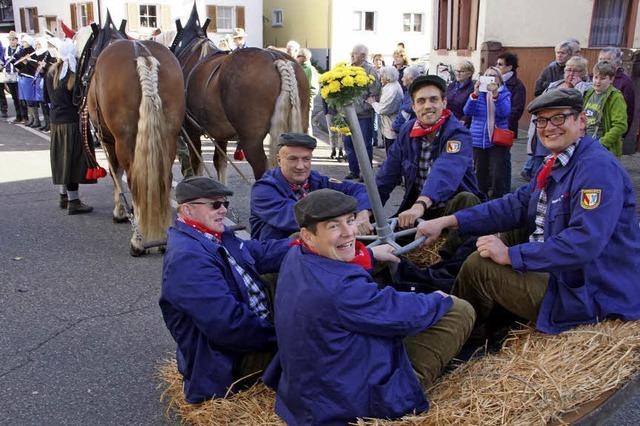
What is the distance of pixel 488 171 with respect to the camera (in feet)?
24.6

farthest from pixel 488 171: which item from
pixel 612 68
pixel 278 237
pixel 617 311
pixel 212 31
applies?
pixel 212 31

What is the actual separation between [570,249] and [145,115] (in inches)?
151

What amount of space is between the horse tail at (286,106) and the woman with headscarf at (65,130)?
248 centimetres

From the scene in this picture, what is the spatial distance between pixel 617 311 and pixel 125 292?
→ 3.66m

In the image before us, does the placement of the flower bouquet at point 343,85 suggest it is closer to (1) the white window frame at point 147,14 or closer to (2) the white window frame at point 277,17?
(1) the white window frame at point 147,14

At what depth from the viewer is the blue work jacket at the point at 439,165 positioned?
4188mm

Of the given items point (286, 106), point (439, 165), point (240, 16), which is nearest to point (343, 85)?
point (439, 165)

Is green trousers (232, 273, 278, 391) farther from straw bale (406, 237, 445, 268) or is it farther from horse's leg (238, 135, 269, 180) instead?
horse's leg (238, 135, 269, 180)

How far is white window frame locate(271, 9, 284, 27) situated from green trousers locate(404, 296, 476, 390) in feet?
114

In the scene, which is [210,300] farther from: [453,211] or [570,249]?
[453,211]

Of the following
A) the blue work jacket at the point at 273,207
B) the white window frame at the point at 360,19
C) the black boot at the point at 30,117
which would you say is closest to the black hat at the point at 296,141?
the blue work jacket at the point at 273,207

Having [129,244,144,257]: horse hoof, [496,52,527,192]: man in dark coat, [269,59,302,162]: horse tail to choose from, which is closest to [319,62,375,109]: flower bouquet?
[269,59,302,162]: horse tail

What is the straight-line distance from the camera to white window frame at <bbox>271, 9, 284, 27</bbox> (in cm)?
3541

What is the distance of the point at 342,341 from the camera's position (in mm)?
2361
